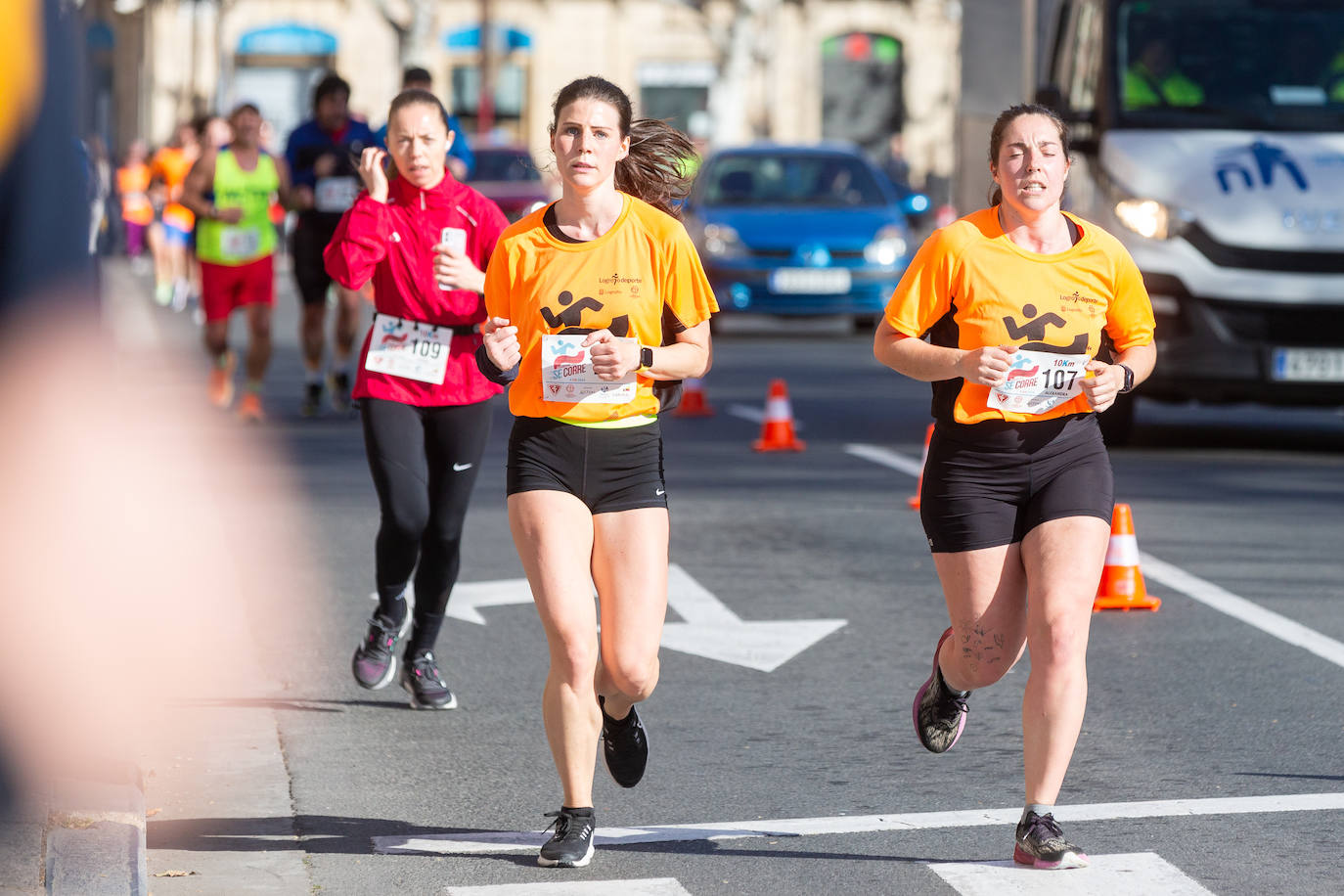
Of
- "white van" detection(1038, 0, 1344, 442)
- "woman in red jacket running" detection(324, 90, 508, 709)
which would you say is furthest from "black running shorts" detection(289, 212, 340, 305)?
"woman in red jacket running" detection(324, 90, 508, 709)

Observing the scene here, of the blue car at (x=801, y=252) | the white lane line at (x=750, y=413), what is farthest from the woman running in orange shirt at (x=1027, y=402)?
the blue car at (x=801, y=252)

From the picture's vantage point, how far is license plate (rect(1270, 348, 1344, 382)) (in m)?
12.6

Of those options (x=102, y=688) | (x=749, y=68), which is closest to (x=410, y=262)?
(x=102, y=688)

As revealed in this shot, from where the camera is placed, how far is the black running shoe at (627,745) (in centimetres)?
572

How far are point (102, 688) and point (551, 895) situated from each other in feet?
5.21

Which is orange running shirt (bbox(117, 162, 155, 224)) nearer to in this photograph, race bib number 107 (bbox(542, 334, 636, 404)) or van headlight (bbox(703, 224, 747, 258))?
van headlight (bbox(703, 224, 747, 258))

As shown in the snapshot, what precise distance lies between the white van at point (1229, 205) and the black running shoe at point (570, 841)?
25.2 feet

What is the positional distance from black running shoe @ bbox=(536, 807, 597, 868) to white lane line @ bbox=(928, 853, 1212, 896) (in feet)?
2.48

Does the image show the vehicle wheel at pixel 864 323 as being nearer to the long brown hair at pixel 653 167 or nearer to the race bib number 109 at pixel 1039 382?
the long brown hair at pixel 653 167

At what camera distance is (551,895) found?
17.1ft

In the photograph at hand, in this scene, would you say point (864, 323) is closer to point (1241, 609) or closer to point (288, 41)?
point (1241, 609)

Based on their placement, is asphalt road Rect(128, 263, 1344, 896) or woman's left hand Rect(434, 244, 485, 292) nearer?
asphalt road Rect(128, 263, 1344, 896)

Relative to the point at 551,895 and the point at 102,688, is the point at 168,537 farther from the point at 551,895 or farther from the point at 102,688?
the point at 102,688

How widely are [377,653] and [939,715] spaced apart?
1.91 metres
